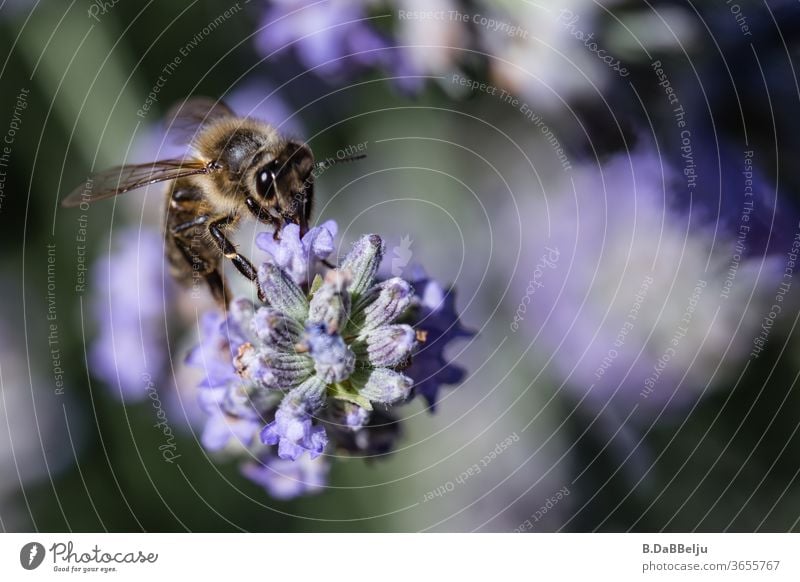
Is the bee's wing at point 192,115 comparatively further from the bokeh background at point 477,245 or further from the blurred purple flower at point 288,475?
the blurred purple flower at point 288,475

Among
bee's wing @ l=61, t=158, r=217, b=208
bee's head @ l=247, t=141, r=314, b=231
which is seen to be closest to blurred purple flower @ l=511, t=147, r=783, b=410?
bee's head @ l=247, t=141, r=314, b=231

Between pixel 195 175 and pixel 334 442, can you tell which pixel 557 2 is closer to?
pixel 195 175

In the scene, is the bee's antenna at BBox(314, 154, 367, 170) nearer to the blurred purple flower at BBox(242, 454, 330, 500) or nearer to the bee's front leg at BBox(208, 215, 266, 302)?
the bee's front leg at BBox(208, 215, 266, 302)

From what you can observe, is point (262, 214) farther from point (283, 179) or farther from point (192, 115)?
point (192, 115)

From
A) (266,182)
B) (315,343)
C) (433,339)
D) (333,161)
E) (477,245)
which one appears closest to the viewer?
(315,343)

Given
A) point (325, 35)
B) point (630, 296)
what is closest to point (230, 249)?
point (325, 35)
